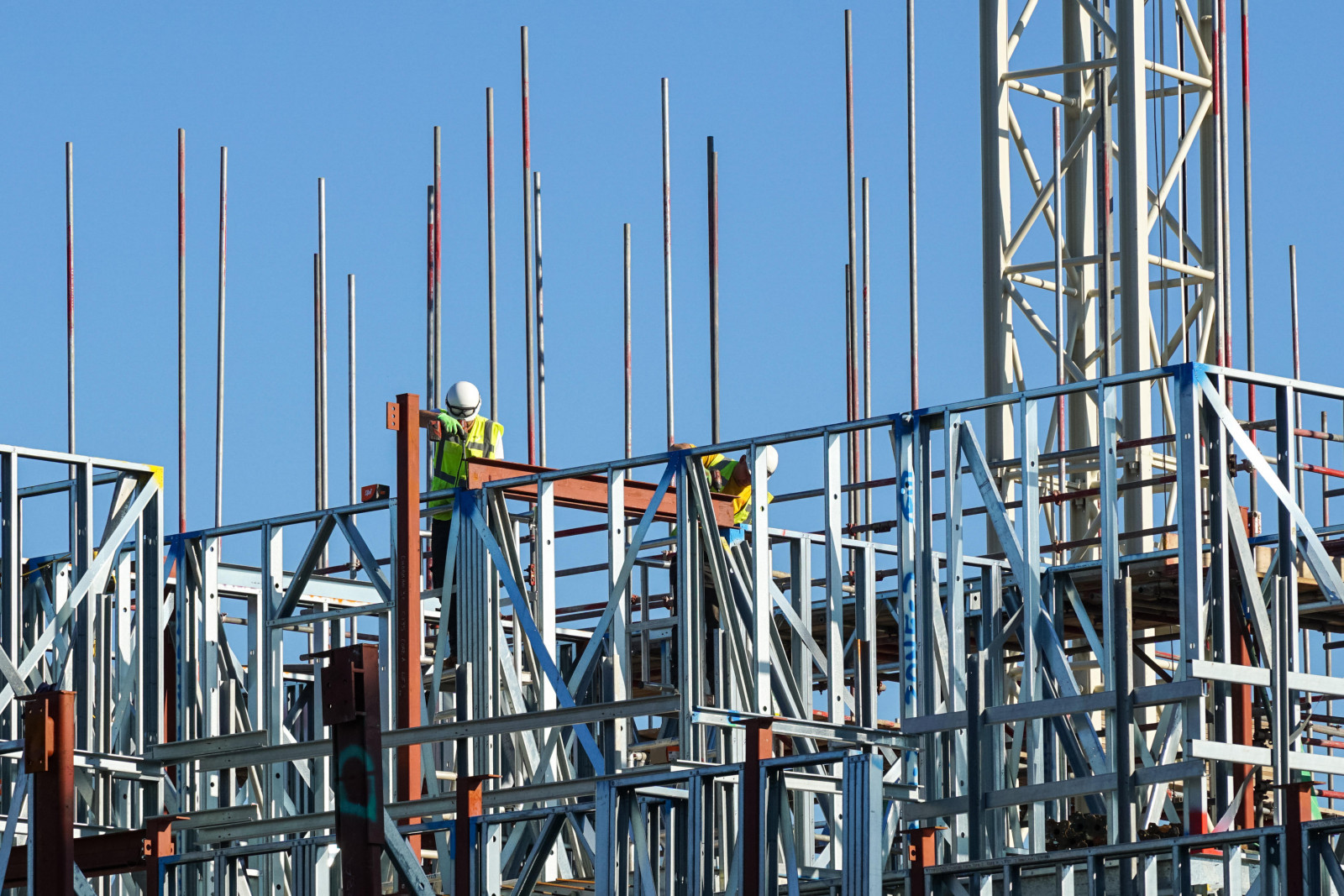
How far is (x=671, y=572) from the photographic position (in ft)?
86.4

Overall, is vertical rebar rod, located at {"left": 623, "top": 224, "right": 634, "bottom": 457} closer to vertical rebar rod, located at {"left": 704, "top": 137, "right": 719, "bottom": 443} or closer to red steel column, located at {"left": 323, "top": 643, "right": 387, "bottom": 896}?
vertical rebar rod, located at {"left": 704, "top": 137, "right": 719, "bottom": 443}

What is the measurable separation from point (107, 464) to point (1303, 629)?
Answer: 1131 cm

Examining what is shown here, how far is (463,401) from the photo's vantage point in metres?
22.8

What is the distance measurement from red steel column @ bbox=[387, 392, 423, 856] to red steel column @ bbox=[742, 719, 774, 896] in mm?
5227

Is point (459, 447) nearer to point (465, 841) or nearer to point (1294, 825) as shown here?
point (465, 841)

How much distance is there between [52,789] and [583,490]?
5.71m

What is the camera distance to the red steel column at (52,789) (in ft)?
53.9

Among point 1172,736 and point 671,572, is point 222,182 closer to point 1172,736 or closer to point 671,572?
point 671,572

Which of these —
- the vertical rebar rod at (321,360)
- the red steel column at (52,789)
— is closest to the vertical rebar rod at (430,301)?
the vertical rebar rod at (321,360)

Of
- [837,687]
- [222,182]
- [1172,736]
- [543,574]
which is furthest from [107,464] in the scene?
[222,182]

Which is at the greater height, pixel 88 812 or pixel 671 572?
pixel 671 572

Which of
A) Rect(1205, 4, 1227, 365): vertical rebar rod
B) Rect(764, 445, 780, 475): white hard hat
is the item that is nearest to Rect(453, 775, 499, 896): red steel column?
Rect(764, 445, 780, 475): white hard hat

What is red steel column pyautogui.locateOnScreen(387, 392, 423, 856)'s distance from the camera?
67.8ft

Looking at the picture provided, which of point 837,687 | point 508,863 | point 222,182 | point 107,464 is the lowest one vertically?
point 508,863
